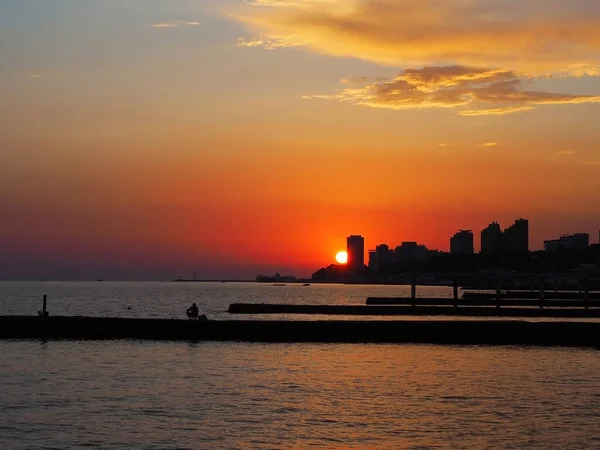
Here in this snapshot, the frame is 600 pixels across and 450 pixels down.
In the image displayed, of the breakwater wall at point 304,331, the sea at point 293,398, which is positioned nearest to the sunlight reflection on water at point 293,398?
the sea at point 293,398

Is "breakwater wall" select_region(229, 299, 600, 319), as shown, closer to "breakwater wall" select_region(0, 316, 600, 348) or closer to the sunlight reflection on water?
"breakwater wall" select_region(0, 316, 600, 348)

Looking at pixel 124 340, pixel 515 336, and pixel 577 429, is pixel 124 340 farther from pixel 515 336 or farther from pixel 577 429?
pixel 577 429

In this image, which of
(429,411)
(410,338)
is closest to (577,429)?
(429,411)

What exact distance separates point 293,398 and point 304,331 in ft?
91.9

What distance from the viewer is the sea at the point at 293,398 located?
87.9 feet

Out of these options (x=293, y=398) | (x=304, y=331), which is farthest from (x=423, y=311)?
(x=293, y=398)

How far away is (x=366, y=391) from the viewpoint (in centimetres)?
3691

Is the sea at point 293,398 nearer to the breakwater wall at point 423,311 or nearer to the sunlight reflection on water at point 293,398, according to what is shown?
the sunlight reflection on water at point 293,398

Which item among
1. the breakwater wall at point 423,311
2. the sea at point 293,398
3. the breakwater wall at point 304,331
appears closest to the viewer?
the sea at point 293,398

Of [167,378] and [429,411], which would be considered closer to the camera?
[429,411]

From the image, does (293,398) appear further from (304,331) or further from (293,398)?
(304,331)

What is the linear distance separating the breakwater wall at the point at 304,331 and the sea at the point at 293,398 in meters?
6.56

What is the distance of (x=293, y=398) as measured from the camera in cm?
3466

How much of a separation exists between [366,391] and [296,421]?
26.2 ft
